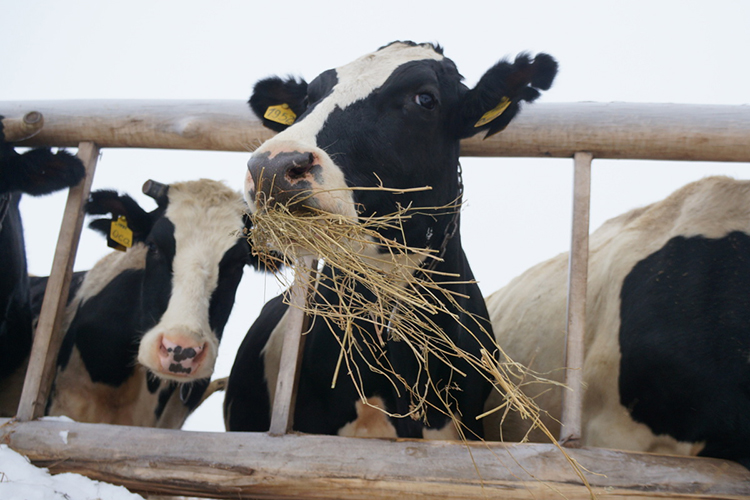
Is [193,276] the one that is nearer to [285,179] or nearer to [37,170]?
[37,170]

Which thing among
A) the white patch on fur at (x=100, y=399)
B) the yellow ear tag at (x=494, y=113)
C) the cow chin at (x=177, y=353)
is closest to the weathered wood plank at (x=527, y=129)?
the yellow ear tag at (x=494, y=113)

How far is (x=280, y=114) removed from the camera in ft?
11.7

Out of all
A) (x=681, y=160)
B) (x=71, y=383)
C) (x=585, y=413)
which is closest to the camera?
(x=681, y=160)

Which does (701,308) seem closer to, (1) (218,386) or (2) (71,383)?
(2) (71,383)

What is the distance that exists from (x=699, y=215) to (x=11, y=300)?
3952 millimetres

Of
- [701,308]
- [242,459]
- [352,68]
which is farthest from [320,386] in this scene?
[701,308]

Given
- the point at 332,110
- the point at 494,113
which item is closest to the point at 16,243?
the point at 332,110

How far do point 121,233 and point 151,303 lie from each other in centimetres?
66

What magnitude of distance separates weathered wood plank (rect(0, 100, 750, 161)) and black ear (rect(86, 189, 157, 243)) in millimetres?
497

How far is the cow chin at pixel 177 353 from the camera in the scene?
3.25 meters

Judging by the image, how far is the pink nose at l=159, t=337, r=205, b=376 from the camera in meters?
3.25

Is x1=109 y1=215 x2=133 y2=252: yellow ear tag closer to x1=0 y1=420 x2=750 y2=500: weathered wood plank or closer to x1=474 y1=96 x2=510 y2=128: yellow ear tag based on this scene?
x1=0 y1=420 x2=750 y2=500: weathered wood plank

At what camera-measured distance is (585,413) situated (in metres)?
3.42

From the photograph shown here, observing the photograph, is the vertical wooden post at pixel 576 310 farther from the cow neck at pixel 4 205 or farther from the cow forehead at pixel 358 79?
the cow neck at pixel 4 205
